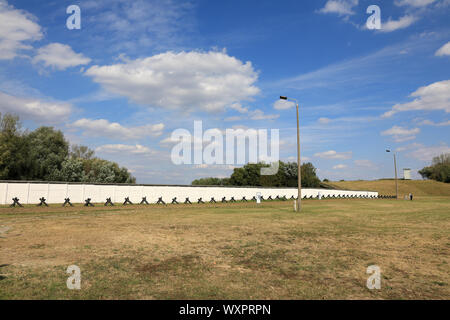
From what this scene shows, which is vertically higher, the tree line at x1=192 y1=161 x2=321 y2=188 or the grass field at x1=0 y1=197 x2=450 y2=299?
the tree line at x1=192 y1=161 x2=321 y2=188

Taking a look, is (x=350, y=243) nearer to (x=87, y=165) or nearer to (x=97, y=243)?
(x=97, y=243)

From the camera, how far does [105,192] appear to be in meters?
36.8

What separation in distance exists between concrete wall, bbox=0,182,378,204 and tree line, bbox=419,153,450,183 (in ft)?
413

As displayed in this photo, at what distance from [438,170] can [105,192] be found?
161 metres

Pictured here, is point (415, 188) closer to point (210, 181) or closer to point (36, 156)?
point (210, 181)

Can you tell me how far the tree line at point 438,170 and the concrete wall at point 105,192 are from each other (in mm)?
125753

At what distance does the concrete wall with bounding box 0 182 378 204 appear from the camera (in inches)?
1249

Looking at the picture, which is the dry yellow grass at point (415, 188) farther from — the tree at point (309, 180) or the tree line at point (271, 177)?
the tree line at point (271, 177)

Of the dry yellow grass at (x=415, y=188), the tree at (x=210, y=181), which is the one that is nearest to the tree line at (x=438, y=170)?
the dry yellow grass at (x=415, y=188)

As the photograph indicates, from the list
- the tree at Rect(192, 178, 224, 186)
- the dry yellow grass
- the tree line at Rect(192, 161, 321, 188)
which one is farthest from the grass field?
the dry yellow grass

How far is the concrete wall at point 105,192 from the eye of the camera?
3172 centimetres

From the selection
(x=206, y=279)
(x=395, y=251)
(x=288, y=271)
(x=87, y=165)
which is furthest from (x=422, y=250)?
(x=87, y=165)

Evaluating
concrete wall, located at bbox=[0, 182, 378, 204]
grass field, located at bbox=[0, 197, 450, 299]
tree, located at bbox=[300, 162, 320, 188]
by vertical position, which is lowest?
grass field, located at bbox=[0, 197, 450, 299]

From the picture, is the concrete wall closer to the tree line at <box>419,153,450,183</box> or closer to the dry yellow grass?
the dry yellow grass
